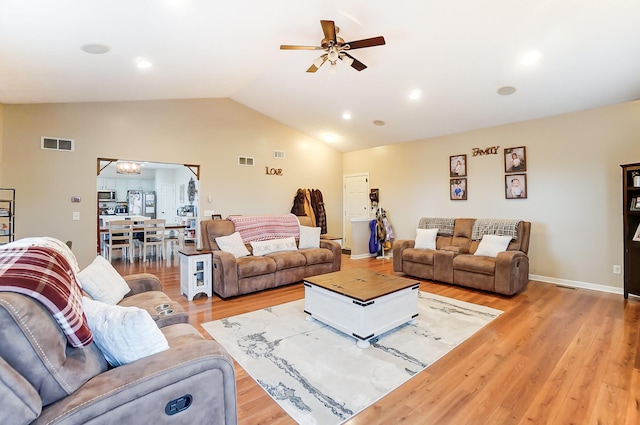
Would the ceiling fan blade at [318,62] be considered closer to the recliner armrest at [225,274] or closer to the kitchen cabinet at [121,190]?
the recliner armrest at [225,274]

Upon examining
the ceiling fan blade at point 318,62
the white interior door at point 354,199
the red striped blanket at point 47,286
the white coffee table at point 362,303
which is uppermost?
the ceiling fan blade at point 318,62

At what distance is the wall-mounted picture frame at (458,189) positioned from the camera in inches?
229

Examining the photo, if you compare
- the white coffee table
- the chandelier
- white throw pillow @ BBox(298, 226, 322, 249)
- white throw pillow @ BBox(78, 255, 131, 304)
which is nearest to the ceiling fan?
the white coffee table

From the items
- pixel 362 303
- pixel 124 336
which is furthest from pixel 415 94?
pixel 124 336

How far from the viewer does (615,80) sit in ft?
12.4

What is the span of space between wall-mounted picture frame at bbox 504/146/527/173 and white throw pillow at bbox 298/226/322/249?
3378 millimetres

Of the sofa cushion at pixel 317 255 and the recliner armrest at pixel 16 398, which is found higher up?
the recliner armrest at pixel 16 398

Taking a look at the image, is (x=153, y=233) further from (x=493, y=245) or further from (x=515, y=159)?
(x=515, y=159)

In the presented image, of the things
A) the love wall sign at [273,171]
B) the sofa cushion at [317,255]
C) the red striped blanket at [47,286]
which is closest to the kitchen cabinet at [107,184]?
the love wall sign at [273,171]

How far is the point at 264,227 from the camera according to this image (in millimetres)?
5199

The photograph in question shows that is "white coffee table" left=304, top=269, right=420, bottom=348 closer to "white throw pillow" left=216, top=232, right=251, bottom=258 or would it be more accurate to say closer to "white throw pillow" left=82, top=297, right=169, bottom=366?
"white throw pillow" left=216, top=232, right=251, bottom=258

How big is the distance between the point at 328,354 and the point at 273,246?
99.0 inches

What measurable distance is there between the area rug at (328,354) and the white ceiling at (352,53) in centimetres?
300

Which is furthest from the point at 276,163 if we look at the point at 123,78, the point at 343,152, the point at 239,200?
the point at 123,78
